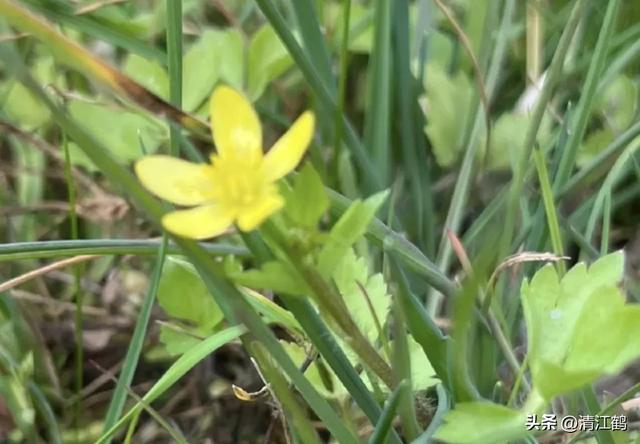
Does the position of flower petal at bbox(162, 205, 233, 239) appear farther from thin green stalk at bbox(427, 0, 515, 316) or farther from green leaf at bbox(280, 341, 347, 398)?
thin green stalk at bbox(427, 0, 515, 316)

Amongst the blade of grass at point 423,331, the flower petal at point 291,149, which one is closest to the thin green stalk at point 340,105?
the blade of grass at point 423,331

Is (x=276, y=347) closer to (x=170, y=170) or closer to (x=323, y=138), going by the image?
(x=170, y=170)

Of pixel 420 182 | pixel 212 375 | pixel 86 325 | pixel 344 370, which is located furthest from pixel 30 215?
pixel 344 370

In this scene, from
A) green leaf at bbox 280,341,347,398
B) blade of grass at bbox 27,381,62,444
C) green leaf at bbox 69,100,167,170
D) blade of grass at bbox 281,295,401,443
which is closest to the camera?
blade of grass at bbox 281,295,401,443

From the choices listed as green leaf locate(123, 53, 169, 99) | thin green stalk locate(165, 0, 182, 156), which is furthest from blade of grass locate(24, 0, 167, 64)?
thin green stalk locate(165, 0, 182, 156)

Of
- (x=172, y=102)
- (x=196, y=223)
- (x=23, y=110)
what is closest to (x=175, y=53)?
(x=172, y=102)

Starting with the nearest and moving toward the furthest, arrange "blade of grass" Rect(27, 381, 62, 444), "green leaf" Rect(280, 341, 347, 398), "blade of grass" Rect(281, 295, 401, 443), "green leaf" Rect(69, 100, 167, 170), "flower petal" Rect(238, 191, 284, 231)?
"flower petal" Rect(238, 191, 284, 231) < "blade of grass" Rect(281, 295, 401, 443) < "green leaf" Rect(280, 341, 347, 398) < "blade of grass" Rect(27, 381, 62, 444) < "green leaf" Rect(69, 100, 167, 170)

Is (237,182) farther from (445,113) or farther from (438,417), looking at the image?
(445,113)
